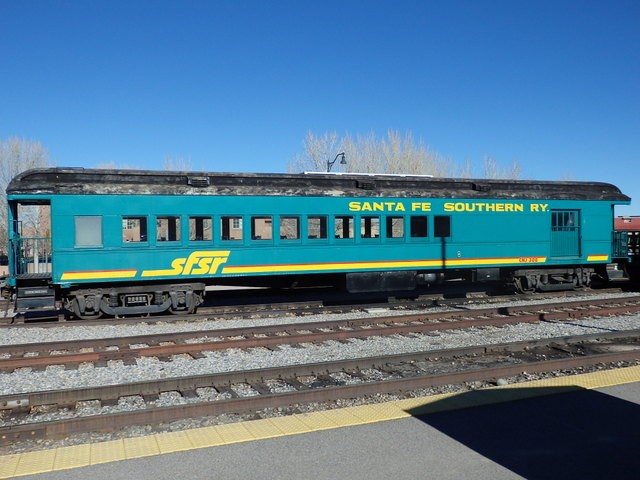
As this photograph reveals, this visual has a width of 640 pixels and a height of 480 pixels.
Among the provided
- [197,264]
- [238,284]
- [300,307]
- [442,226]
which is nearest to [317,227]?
[300,307]

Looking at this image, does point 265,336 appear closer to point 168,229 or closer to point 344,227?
point 168,229

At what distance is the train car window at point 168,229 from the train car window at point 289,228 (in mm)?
2462

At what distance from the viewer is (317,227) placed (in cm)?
1395

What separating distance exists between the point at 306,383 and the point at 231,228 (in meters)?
6.61

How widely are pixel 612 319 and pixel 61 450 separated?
451 inches

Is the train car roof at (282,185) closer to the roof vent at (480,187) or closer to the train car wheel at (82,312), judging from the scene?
the roof vent at (480,187)

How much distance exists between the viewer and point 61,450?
4.82 m

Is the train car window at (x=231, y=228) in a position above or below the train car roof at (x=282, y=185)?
below

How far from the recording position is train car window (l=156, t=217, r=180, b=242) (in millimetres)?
12602

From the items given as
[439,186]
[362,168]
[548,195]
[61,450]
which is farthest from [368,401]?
[362,168]

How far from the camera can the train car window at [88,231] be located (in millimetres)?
12008

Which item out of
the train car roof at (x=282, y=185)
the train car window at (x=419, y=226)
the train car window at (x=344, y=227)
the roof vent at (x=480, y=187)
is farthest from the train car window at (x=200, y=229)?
the roof vent at (x=480, y=187)

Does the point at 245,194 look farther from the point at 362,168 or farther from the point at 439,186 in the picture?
the point at 362,168

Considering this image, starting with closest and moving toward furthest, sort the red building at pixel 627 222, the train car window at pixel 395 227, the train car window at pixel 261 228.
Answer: the train car window at pixel 261 228 → the train car window at pixel 395 227 → the red building at pixel 627 222
